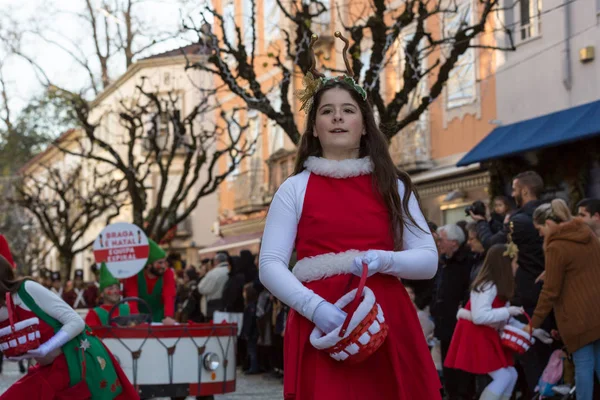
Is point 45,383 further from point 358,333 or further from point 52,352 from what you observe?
point 358,333

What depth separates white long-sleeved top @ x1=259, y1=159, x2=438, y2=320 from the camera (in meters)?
4.52

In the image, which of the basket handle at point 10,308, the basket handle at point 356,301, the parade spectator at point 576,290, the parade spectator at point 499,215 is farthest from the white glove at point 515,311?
the basket handle at point 356,301

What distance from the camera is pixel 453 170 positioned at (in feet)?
75.5

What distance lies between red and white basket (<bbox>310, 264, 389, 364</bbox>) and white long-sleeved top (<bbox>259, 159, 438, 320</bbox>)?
123mm

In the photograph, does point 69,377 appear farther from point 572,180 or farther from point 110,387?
point 572,180

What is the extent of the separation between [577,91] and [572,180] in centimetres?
133

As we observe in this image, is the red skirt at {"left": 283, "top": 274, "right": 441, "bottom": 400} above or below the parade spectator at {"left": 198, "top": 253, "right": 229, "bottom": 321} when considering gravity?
above

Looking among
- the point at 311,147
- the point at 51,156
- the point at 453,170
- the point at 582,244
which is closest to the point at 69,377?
the point at 311,147

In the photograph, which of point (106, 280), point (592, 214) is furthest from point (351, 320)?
point (106, 280)

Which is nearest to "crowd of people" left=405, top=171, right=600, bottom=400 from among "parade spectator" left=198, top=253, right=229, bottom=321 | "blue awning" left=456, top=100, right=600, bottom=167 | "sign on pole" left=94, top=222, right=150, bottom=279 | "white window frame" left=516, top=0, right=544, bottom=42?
"sign on pole" left=94, top=222, right=150, bottom=279

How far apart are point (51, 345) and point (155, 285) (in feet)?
20.7

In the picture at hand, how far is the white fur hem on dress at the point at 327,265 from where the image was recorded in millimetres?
4648

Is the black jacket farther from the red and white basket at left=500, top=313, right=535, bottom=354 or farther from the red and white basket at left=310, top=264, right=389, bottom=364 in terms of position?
the red and white basket at left=310, top=264, right=389, bottom=364

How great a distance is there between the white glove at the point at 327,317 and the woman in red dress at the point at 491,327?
5566 millimetres
